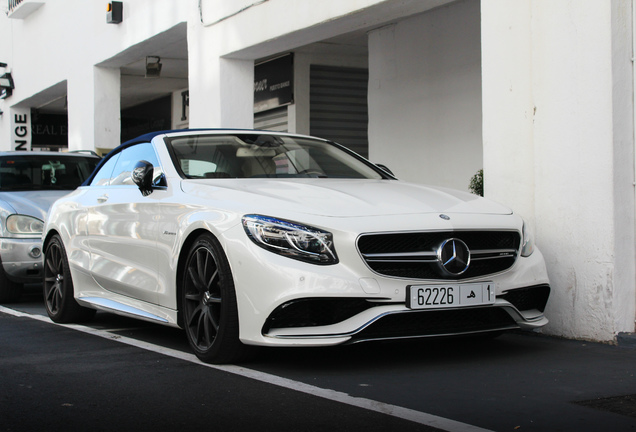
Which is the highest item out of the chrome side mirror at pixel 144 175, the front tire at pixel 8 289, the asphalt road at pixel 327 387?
the chrome side mirror at pixel 144 175

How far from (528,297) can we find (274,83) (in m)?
11.3

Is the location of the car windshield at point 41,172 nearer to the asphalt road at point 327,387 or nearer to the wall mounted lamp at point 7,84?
the asphalt road at point 327,387

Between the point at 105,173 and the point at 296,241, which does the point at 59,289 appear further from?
the point at 296,241

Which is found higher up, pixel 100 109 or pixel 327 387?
pixel 100 109

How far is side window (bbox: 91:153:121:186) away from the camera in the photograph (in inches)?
296

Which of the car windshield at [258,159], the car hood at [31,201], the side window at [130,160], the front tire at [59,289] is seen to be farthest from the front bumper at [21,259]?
the car windshield at [258,159]

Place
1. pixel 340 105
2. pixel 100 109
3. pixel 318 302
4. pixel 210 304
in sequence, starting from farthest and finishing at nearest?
pixel 100 109
pixel 340 105
pixel 210 304
pixel 318 302

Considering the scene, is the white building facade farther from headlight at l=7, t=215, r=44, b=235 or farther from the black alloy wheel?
headlight at l=7, t=215, r=44, b=235

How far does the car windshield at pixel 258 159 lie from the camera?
6391mm

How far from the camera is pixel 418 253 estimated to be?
5207mm

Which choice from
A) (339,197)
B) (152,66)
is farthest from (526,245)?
(152,66)

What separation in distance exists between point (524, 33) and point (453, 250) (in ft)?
8.78

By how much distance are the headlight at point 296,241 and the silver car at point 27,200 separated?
505 centimetres

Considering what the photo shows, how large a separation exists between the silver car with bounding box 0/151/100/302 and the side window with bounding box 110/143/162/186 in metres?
2.65
